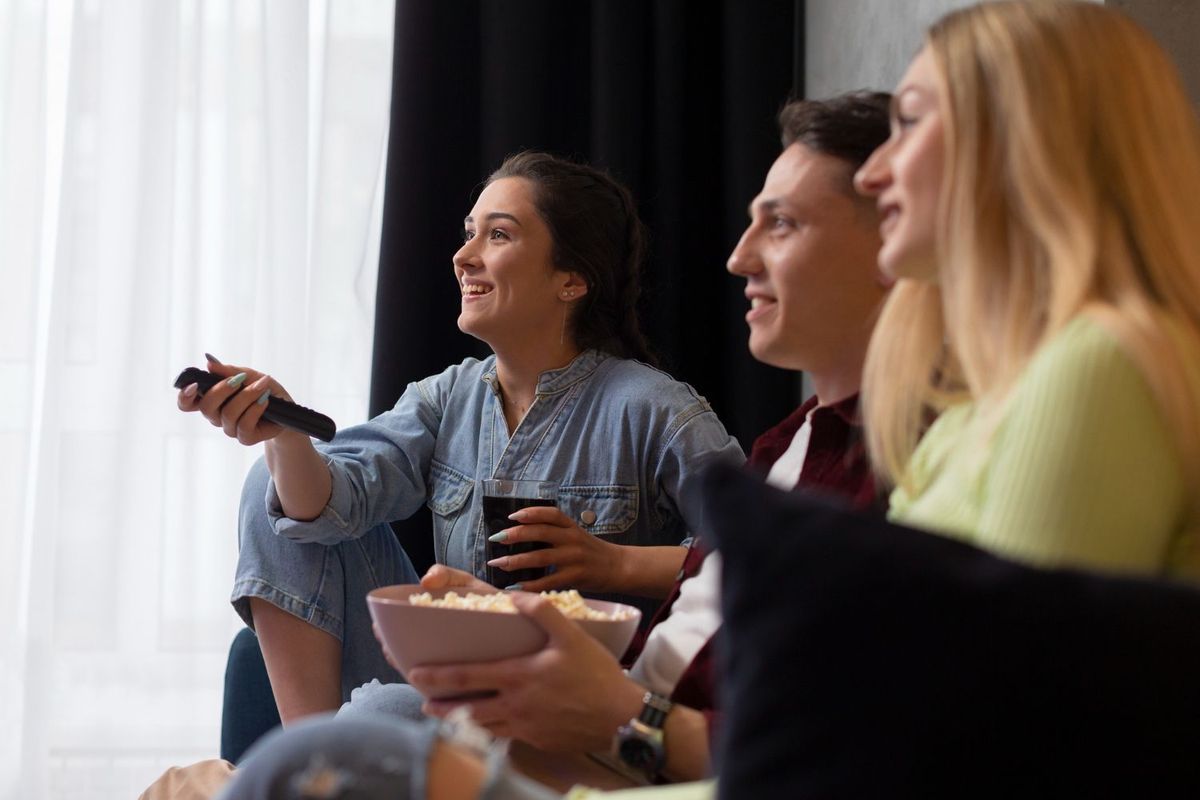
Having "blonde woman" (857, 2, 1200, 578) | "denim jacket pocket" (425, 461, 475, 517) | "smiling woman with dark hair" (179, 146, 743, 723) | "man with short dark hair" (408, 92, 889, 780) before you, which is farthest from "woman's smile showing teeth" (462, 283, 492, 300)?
"blonde woman" (857, 2, 1200, 578)

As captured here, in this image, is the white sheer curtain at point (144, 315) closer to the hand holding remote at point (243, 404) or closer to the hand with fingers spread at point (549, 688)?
the hand holding remote at point (243, 404)

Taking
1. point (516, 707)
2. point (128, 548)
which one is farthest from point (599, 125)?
point (516, 707)

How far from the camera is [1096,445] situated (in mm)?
670

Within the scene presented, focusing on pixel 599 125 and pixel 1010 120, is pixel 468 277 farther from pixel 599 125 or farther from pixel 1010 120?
pixel 1010 120

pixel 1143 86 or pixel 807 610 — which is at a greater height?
pixel 1143 86

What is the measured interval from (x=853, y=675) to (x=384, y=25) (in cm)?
233

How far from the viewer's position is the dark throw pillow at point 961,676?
22.7 inches

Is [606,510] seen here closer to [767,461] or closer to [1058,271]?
[767,461]

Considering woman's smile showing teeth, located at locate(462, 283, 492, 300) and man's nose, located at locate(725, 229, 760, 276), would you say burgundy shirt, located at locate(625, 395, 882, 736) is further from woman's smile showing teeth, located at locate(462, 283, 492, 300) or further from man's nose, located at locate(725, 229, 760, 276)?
woman's smile showing teeth, located at locate(462, 283, 492, 300)

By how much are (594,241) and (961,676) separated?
1635 mm

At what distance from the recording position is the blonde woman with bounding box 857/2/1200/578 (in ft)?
2.22

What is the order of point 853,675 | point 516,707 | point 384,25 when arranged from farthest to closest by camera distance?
point 384,25 < point 516,707 < point 853,675

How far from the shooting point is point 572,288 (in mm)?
2121

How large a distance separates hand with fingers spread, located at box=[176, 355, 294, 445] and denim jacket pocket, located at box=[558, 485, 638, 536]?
1.51ft
